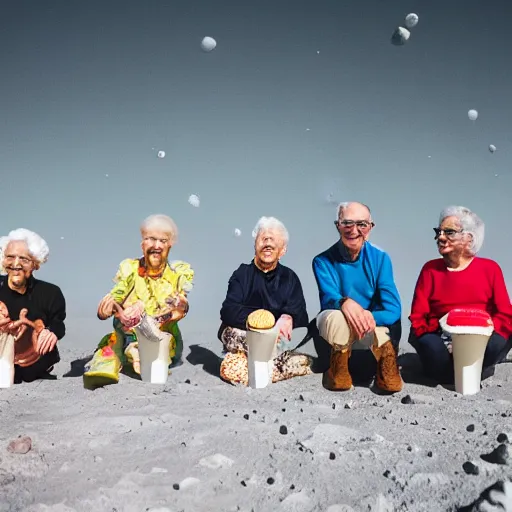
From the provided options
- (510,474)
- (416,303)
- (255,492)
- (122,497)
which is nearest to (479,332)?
(416,303)

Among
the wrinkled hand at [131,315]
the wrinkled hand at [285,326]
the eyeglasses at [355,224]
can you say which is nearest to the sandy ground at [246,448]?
the wrinkled hand at [285,326]

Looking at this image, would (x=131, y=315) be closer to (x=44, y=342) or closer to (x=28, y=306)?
(x=44, y=342)

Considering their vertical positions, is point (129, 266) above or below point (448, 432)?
above

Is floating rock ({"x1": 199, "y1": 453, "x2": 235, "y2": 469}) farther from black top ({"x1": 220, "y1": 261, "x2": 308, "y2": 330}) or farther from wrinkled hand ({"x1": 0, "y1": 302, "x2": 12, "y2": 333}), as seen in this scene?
wrinkled hand ({"x1": 0, "y1": 302, "x2": 12, "y2": 333})

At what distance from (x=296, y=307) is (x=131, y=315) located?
4.30 ft

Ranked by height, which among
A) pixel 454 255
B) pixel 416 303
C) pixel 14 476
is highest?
pixel 454 255

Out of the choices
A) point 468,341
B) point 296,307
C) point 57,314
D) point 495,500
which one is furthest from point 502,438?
point 57,314

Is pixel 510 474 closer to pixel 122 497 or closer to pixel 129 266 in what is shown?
pixel 122 497

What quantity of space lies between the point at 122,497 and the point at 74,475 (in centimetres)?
35

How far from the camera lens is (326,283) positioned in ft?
14.0

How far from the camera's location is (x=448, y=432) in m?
2.95

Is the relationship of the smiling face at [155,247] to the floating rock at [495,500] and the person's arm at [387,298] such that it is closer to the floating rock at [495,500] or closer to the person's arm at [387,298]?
the person's arm at [387,298]

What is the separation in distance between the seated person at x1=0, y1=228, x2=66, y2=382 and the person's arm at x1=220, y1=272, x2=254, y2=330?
1.36 metres

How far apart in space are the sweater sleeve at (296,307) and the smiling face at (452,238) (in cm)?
116
